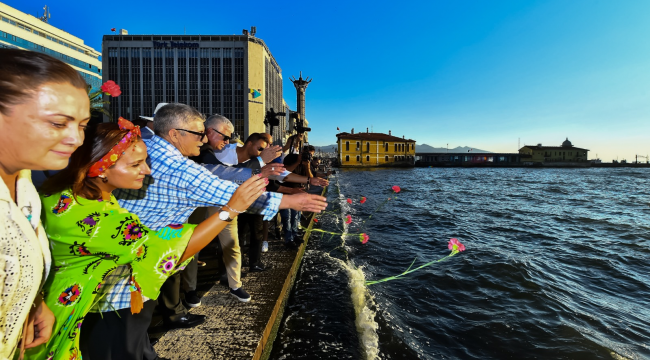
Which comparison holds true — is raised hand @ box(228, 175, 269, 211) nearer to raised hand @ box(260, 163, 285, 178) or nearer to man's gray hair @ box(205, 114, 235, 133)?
raised hand @ box(260, 163, 285, 178)

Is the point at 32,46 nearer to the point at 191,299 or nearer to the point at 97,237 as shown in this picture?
the point at 191,299

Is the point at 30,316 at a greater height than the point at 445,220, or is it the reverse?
the point at 30,316

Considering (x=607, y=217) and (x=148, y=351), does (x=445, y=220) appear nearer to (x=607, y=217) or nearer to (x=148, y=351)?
(x=607, y=217)

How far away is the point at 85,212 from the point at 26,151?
355mm

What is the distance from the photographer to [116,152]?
4.83 ft

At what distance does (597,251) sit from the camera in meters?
9.71

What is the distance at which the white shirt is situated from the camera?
0.81 m

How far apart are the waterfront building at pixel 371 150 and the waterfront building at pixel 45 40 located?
167 feet

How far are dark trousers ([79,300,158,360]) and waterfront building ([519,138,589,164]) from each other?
109910 mm

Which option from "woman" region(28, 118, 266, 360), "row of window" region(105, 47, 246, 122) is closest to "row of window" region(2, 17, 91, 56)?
"row of window" region(105, 47, 246, 122)

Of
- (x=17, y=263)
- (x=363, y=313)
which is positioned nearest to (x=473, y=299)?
(x=363, y=313)

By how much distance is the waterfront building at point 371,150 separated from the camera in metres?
71.7

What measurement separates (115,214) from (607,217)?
75.9 feet

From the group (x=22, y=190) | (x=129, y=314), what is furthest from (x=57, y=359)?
(x=22, y=190)
